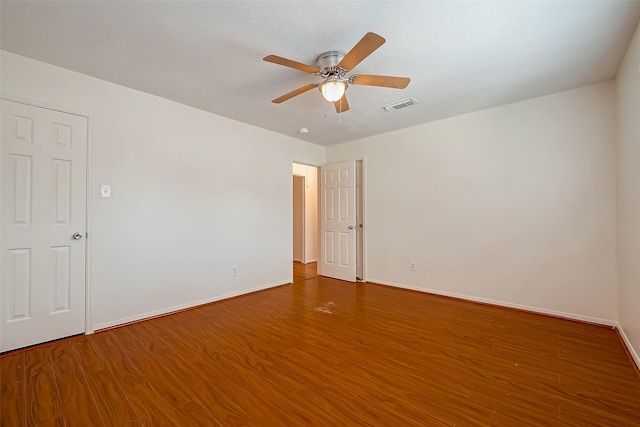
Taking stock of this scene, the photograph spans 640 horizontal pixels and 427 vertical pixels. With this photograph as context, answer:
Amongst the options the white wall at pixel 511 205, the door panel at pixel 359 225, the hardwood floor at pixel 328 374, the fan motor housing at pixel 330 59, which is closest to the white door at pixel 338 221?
the door panel at pixel 359 225

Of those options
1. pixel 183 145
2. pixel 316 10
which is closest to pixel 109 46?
pixel 183 145

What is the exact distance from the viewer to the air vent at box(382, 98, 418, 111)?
3.11 meters

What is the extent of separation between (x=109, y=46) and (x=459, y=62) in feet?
9.46

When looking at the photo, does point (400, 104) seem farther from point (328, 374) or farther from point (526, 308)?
point (328, 374)

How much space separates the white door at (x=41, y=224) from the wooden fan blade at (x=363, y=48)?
8.43 ft

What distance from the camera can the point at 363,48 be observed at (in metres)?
1.69

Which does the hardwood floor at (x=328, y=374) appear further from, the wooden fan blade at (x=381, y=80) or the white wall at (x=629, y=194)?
the wooden fan blade at (x=381, y=80)

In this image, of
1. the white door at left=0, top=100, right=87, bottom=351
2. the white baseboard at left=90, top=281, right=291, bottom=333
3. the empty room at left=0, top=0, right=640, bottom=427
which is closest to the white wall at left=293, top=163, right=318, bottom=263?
the empty room at left=0, top=0, right=640, bottom=427

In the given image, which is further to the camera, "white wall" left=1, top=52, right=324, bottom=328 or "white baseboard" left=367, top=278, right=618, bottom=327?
"white baseboard" left=367, top=278, right=618, bottom=327

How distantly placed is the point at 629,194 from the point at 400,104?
2190mm

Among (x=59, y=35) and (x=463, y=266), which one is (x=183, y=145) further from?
(x=463, y=266)

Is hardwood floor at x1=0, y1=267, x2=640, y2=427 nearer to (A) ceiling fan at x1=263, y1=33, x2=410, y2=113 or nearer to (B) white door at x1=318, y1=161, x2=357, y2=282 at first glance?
(B) white door at x1=318, y1=161, x2=357, y2=282

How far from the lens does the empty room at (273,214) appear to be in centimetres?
174

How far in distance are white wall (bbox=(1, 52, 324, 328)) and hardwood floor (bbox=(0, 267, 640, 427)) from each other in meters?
0.49
